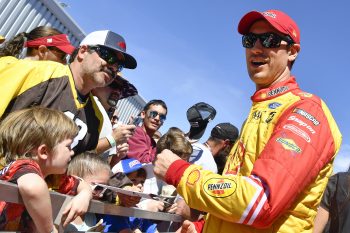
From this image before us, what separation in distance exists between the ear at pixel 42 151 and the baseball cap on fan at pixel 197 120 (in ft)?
11.3

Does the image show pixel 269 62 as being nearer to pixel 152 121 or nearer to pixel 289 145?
pixel 289 145

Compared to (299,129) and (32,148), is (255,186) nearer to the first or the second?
Result: (299,129)

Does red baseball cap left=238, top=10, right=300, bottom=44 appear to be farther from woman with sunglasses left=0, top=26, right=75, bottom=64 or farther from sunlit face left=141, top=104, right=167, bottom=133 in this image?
sunlit face left=141, top=104, right=167, bottom=133

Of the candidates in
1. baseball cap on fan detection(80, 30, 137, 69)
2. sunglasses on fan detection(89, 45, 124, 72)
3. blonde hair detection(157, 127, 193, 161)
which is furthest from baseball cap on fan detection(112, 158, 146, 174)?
sunglasses on fan detection(89, 45, 124, 72)

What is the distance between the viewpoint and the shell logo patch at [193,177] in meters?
1.57

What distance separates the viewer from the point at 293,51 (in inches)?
79.8

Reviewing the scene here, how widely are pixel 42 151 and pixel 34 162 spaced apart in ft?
0.54

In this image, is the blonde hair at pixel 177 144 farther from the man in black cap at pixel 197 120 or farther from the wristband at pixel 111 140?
the wristband at pixel 111 140

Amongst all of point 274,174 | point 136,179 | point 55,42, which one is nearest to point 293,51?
point 274,174

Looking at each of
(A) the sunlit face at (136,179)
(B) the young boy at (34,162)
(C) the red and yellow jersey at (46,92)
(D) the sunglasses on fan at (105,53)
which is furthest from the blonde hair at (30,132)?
(A) the sunlit face at (136,179)

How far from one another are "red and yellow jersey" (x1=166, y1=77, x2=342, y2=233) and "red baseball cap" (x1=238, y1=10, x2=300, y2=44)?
12.6 inches

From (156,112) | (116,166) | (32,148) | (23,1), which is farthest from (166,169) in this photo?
(23,1)

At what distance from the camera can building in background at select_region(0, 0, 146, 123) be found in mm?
6984

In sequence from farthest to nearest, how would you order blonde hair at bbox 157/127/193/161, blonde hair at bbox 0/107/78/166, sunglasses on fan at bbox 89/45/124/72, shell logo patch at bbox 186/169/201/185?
blonde hair at bbox 157/127/193/161 → sunglasses on fan at bbox 89/45/124/72 → blonde hair at bbox 0/107/78/166 → shell logo patch at bbox 186/169/201/185
